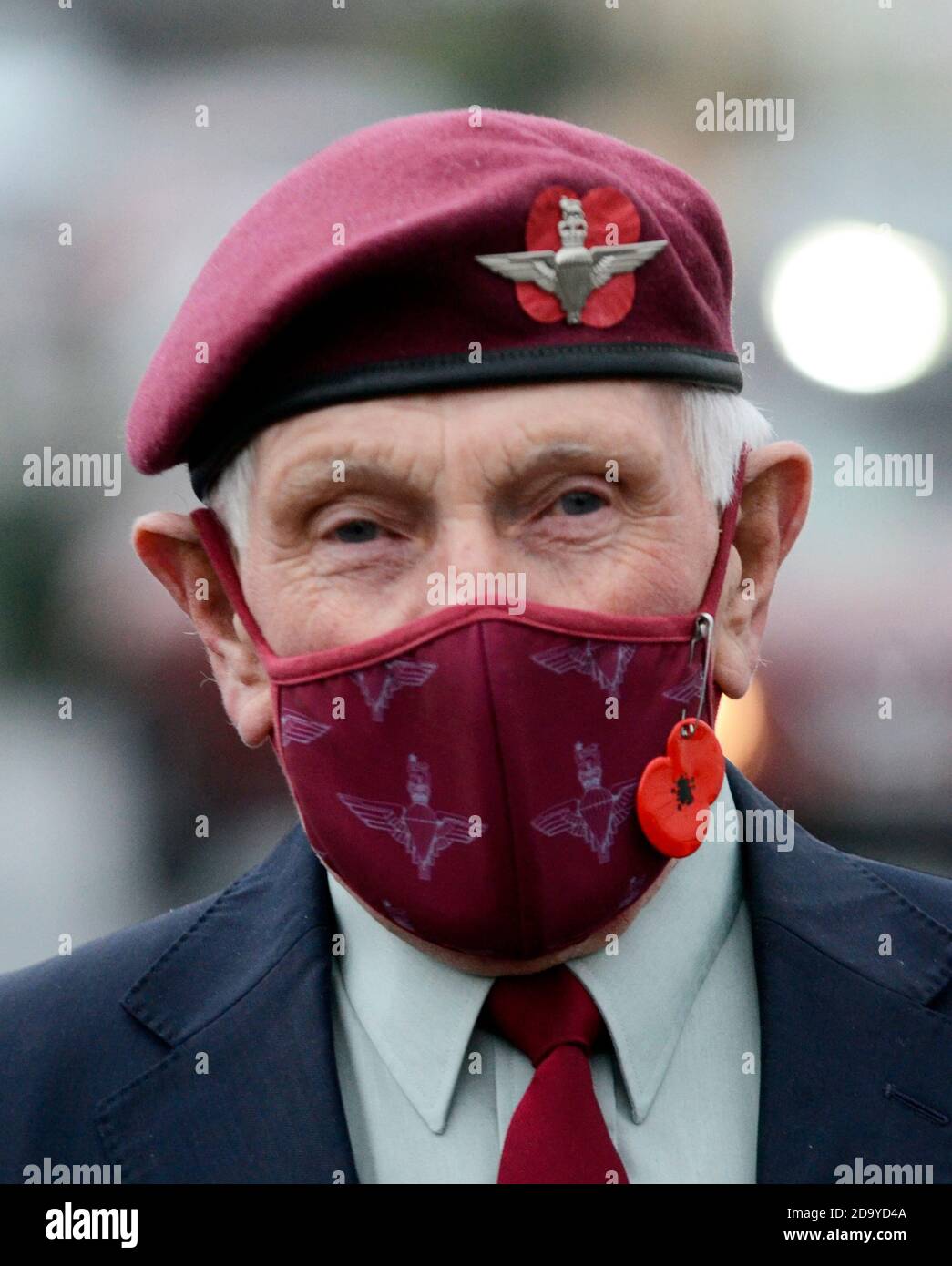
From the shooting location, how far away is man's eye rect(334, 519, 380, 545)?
2396mm

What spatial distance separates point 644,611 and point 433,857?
48 centimetres

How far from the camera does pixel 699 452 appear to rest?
2490 mm

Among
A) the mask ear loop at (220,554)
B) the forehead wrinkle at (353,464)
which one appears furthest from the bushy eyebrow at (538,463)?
the mask ear loop at (220,554)

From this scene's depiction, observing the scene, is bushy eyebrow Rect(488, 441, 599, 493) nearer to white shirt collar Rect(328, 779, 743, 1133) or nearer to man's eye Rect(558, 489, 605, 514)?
man's eye Rect(558, 489, 605, 514)

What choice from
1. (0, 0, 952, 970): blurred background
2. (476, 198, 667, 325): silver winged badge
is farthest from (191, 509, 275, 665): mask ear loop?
(0, 0, 952, 970): blurred background

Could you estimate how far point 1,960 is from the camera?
592 centimetres

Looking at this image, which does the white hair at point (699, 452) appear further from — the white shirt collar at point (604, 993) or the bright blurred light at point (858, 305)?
the bright blurred light at point (858, 305)

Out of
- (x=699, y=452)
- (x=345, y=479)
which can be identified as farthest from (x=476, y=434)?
(x=699, y=452)

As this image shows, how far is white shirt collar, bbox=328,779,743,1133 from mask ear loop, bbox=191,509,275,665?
540 millimetres

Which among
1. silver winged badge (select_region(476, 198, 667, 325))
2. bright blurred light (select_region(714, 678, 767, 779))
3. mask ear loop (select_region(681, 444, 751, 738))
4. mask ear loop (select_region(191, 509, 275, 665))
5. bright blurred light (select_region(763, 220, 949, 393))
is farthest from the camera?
bright blurred light (select_region(763, 220, 949, 393))

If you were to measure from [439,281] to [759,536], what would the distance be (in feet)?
2.38

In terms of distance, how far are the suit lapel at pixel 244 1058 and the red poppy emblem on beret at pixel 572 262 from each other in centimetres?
101

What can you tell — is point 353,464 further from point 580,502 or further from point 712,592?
point 712,592
